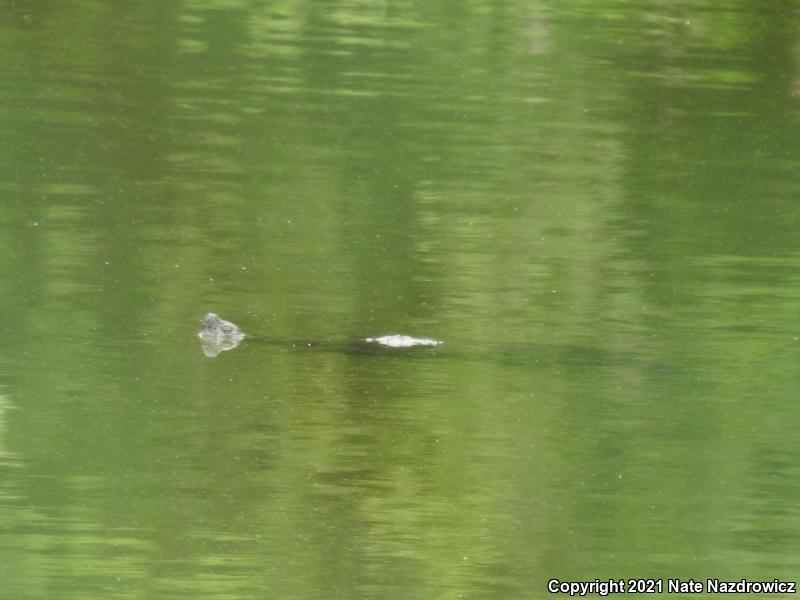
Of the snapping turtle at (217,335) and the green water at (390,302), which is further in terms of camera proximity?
the snapping turtle at (217,335)

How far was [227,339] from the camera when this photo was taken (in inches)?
122

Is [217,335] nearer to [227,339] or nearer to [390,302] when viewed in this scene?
[227,339]

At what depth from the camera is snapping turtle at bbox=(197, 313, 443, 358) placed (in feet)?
10.1

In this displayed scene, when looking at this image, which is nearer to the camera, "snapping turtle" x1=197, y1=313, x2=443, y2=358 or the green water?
the green water

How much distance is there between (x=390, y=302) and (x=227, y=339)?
0.42 metres

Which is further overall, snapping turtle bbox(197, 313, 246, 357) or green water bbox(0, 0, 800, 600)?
snapping turtle bbox(197, 313, 246, 357)

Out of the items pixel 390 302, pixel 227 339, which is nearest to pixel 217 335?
pixel 227 339

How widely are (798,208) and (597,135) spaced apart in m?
0.71

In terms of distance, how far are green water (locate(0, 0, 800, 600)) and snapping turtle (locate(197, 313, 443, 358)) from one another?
1.2 inches

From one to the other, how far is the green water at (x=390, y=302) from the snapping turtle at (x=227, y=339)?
0.03m

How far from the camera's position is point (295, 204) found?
3.80m

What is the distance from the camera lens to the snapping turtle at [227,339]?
10.1ft

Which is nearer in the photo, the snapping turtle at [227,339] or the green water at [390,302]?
the green water at [390,302]

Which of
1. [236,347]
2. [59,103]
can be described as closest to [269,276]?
[236,347]
